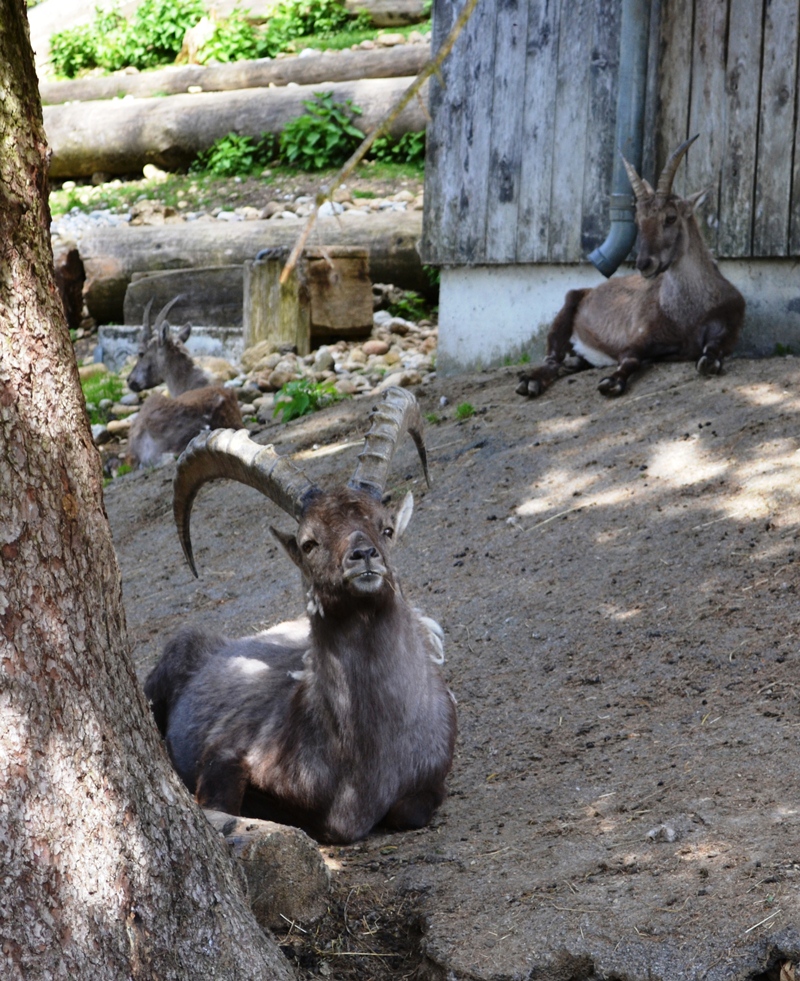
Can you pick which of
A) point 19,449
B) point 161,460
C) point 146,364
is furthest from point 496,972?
point 146,364

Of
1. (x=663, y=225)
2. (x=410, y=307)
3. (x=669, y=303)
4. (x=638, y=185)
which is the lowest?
(x=410, y=307)

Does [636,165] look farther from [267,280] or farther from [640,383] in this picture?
[267,280]

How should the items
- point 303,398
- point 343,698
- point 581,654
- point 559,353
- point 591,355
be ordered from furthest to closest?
1. point 303,398
2. point 559,353
3. point 591,355
4. point 581,654
5. point 343,698

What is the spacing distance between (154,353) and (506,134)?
4672mm

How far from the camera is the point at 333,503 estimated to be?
15.5 ft

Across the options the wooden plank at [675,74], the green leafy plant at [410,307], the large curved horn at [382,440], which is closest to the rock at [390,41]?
the green leafy plant at [410,307]

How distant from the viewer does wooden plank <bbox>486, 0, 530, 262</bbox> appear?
416 inches

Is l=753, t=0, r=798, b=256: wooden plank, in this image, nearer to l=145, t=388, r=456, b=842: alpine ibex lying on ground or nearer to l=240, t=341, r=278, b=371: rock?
l=145, t=388, r=456, b=842: alpine ibex lying on ground

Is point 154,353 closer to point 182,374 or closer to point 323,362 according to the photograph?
point 182,374

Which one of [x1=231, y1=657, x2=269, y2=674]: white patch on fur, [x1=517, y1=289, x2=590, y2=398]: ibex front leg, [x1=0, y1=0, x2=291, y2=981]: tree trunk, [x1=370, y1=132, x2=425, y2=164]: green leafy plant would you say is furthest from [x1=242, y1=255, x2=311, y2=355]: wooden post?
[x1=0, y1=0, x2=291, y2=981]: tree trunk

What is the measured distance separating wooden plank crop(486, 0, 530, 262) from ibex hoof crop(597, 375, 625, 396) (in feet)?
6.84

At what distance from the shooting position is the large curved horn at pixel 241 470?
15.9ft

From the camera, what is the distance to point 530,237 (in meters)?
10.6

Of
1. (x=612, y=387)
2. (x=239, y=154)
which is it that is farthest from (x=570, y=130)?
(x=239, y=154)
